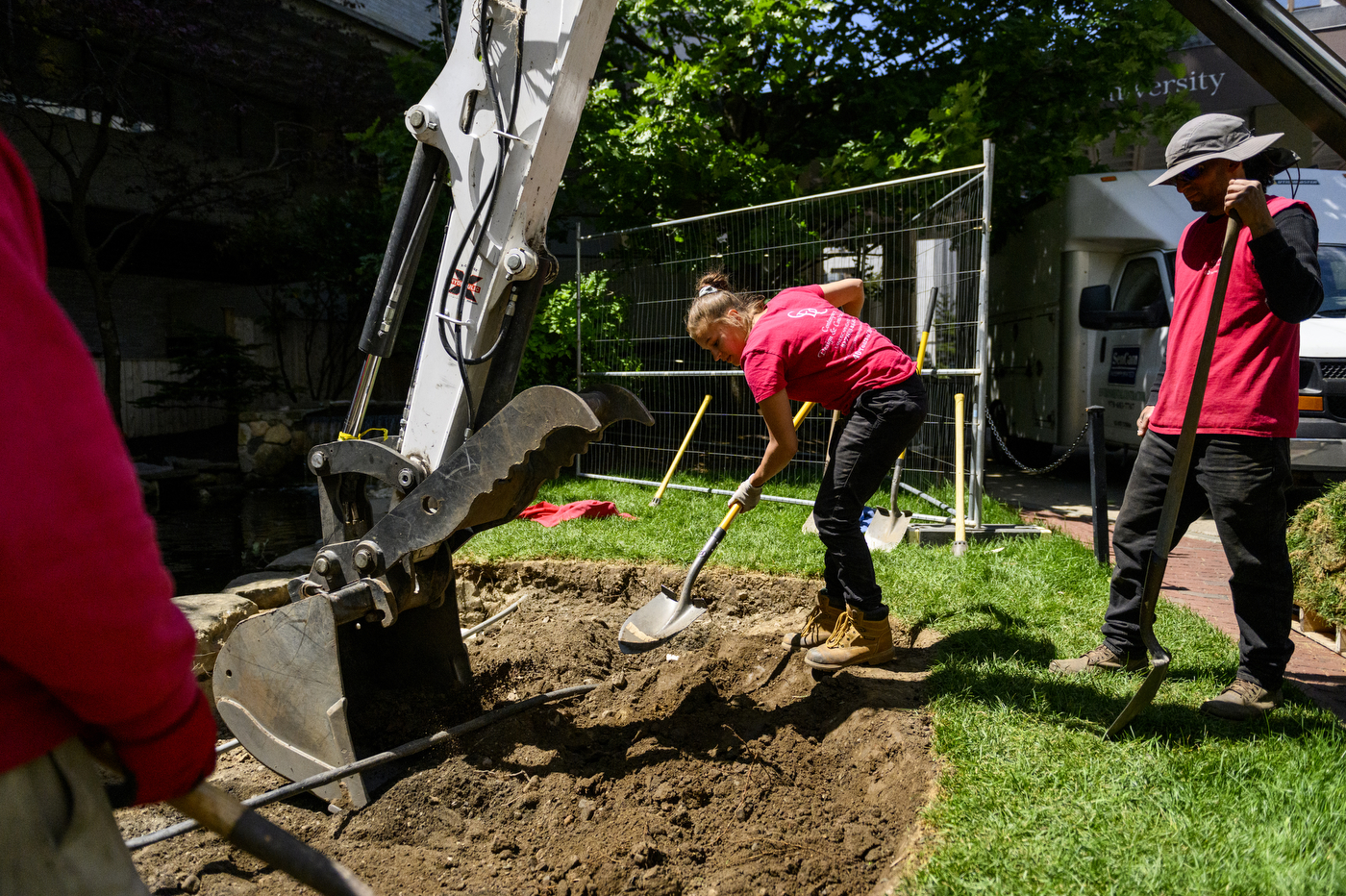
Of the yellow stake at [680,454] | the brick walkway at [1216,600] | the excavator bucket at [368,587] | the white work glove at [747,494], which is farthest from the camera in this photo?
the yellow stake at [680,454]

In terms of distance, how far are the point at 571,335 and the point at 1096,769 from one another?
272 inches

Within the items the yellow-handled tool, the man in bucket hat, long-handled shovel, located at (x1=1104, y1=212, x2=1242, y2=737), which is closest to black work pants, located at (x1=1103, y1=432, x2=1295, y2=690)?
the man in bucket hat

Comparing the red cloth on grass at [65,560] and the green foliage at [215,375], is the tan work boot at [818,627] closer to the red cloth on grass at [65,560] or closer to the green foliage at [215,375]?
the red cloth on grass at [65,560]

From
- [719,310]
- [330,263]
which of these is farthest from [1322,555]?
[330,263]

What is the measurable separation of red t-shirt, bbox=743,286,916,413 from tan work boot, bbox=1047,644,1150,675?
133 centimetres

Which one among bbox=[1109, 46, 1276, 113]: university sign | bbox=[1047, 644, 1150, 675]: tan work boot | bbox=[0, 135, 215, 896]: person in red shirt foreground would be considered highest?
bbox=[1109, 46, 1276, 113]: university sign

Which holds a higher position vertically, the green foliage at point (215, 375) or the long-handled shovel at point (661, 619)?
the green foliage at point (215, 375)

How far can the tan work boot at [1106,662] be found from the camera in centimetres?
340

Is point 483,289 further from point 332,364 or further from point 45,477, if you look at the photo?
point 332,364

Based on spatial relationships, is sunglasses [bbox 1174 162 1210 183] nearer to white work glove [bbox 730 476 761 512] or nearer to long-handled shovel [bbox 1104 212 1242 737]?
long-handled shovel [bbox 1104 212 1242 737]

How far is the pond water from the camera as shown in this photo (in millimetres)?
7035

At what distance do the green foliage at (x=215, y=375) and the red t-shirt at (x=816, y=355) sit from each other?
38.4ft

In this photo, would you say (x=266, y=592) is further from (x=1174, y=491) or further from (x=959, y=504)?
(x=1174, y=491)

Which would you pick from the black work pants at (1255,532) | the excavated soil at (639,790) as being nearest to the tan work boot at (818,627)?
the excavated soil at (639,790)
